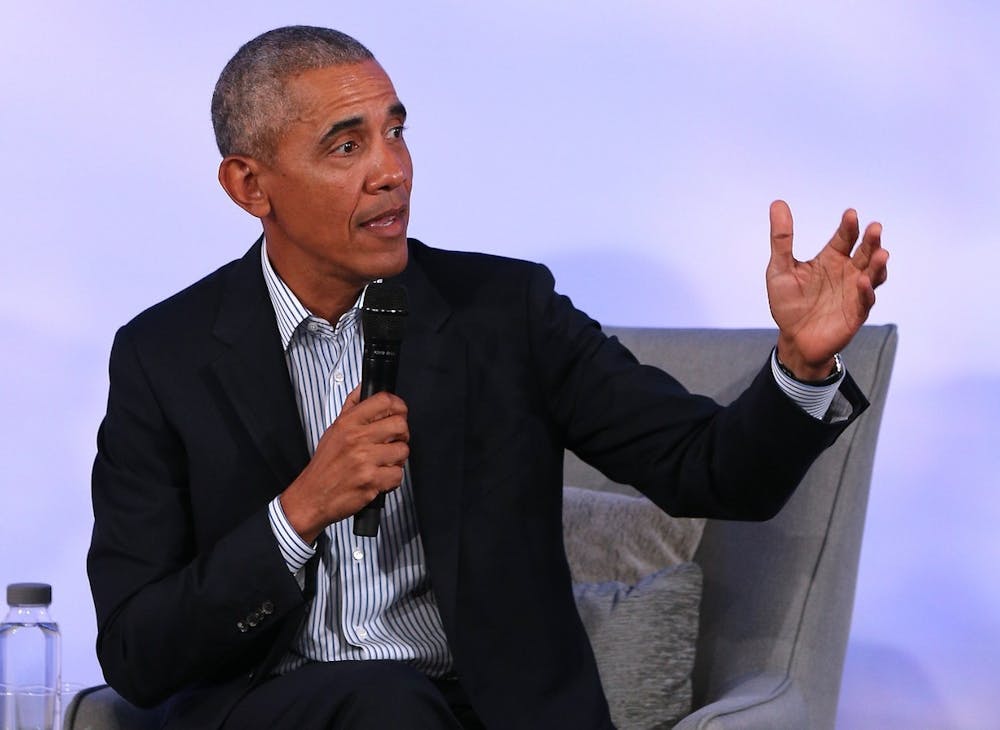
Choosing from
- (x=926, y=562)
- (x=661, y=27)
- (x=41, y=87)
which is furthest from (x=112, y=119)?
(x=926, y=562)

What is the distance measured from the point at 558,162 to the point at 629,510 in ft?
2.86

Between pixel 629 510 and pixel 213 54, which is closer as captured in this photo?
pixel 629 510

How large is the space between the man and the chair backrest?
0.34 m

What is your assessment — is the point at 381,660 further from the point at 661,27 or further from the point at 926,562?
the point at 661,27

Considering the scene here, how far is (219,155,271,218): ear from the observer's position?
1.97 m

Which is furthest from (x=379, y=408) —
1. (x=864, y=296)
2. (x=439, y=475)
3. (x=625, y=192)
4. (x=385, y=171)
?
(x=625, y=192)

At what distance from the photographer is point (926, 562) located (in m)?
2.62

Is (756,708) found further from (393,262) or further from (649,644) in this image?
(393,262)

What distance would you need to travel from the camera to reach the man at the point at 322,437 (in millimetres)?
1745

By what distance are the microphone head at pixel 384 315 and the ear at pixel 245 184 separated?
0.46 m

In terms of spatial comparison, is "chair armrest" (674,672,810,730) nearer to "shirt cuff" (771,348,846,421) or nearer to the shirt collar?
"shirt cuff" (771,348,846,421)

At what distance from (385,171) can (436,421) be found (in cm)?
33

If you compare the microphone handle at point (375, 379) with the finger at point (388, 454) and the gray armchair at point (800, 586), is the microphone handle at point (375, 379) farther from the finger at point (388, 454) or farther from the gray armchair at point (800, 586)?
the gray armchair at point (800, 586)

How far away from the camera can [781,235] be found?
5.22 ft
